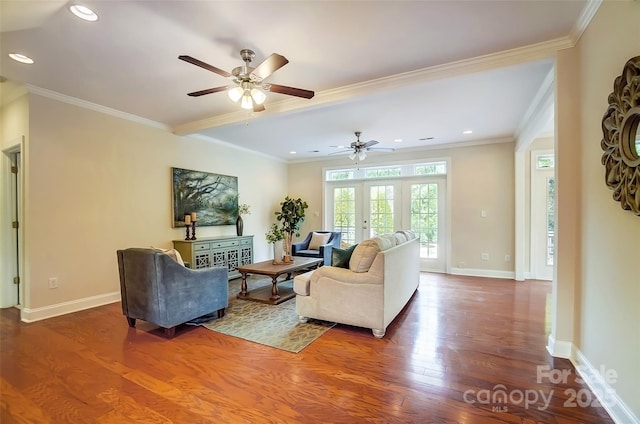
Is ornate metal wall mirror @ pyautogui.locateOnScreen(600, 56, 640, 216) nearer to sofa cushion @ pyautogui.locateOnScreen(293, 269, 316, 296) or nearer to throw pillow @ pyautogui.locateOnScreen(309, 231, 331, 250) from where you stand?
sofa cushion @ pyautogui.locateOnScreen(293, 269, 316, 296)

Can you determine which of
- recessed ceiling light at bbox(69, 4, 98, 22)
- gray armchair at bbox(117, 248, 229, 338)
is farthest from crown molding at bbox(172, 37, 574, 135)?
gray armchair at bbox(117, 248, 229, 338)

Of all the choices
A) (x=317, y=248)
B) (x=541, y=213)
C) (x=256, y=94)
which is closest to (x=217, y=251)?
(x=317, y=248)

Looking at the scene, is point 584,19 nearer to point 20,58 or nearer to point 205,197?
point 20,58

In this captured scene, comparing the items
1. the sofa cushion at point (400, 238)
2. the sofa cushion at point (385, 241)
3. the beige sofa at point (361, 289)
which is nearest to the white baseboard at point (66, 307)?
the beige sofa at point (361, 289)

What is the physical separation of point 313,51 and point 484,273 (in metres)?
5.28

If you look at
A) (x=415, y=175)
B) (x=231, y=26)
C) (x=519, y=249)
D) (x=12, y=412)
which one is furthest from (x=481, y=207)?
(x=12, y=412)

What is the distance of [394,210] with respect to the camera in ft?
21.7

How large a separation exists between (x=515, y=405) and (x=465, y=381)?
0.33 metres

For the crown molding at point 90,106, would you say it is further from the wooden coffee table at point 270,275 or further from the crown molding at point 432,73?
the wooden coffee table at point 270,275

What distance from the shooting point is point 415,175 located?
6.39 meters

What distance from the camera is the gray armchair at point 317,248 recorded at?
5.73 m

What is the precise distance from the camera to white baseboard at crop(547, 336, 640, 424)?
1.65 meters

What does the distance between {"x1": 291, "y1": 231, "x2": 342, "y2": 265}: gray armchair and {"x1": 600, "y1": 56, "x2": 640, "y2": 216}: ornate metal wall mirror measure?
4.39m

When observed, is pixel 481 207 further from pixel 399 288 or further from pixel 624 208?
pixel 624 208
